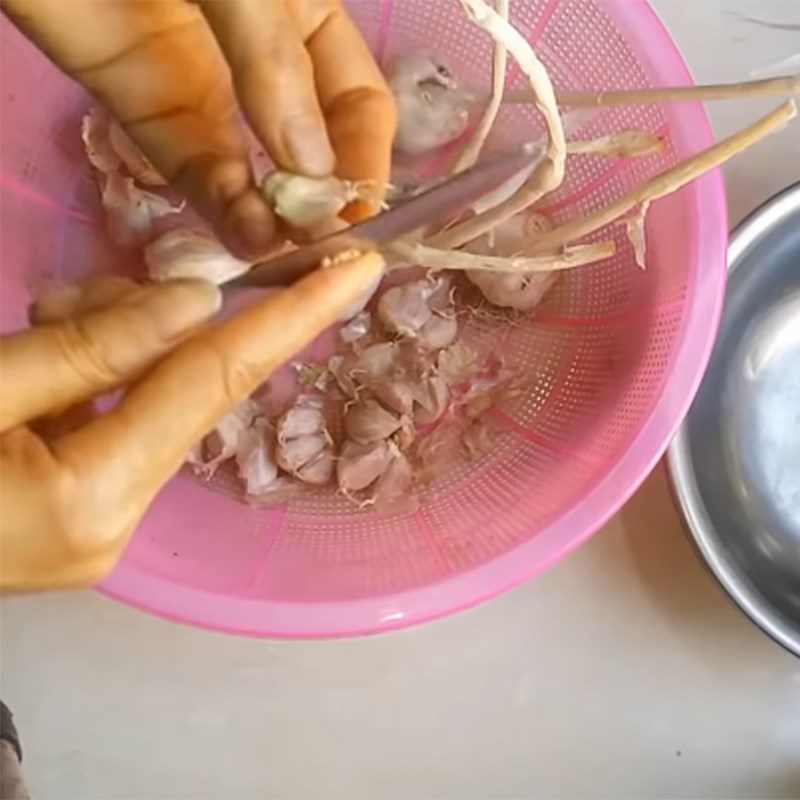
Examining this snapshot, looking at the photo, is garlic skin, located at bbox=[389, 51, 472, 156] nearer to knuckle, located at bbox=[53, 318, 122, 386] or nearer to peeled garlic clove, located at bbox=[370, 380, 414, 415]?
peeled garlic clove, located at bbox=[370, 380, 414, 415]

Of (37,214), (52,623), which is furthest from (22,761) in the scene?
(37,214)

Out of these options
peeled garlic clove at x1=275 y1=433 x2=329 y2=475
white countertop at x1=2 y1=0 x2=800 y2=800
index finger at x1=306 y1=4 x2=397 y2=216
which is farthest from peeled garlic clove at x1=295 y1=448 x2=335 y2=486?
index finger at x1=306 y1=4 x2=397 y2=216

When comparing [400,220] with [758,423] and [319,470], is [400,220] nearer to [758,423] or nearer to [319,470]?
[319,470]

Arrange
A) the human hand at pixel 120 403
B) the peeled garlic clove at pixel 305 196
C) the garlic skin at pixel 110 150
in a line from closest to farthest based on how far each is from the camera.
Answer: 1. the human hand at pixel 120 403
2. the peeled garlic clove at pixel 305 196
3. the garlic skin at pixel 110 150

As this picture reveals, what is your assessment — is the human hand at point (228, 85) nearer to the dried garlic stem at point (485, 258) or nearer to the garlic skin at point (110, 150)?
the dried garlic stem at point (485, 258)

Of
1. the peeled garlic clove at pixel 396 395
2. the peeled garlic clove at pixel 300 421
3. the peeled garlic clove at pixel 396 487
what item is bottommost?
the peeled garlic clove at pixel 396 487

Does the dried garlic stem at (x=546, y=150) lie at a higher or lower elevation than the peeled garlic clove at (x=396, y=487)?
higher

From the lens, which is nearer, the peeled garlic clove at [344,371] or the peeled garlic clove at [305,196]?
the peeled garlic clove at [305,196]

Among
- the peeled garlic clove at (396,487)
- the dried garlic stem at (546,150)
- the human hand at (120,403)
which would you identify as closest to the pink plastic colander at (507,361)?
the peeled garlic clove at (396,487)
